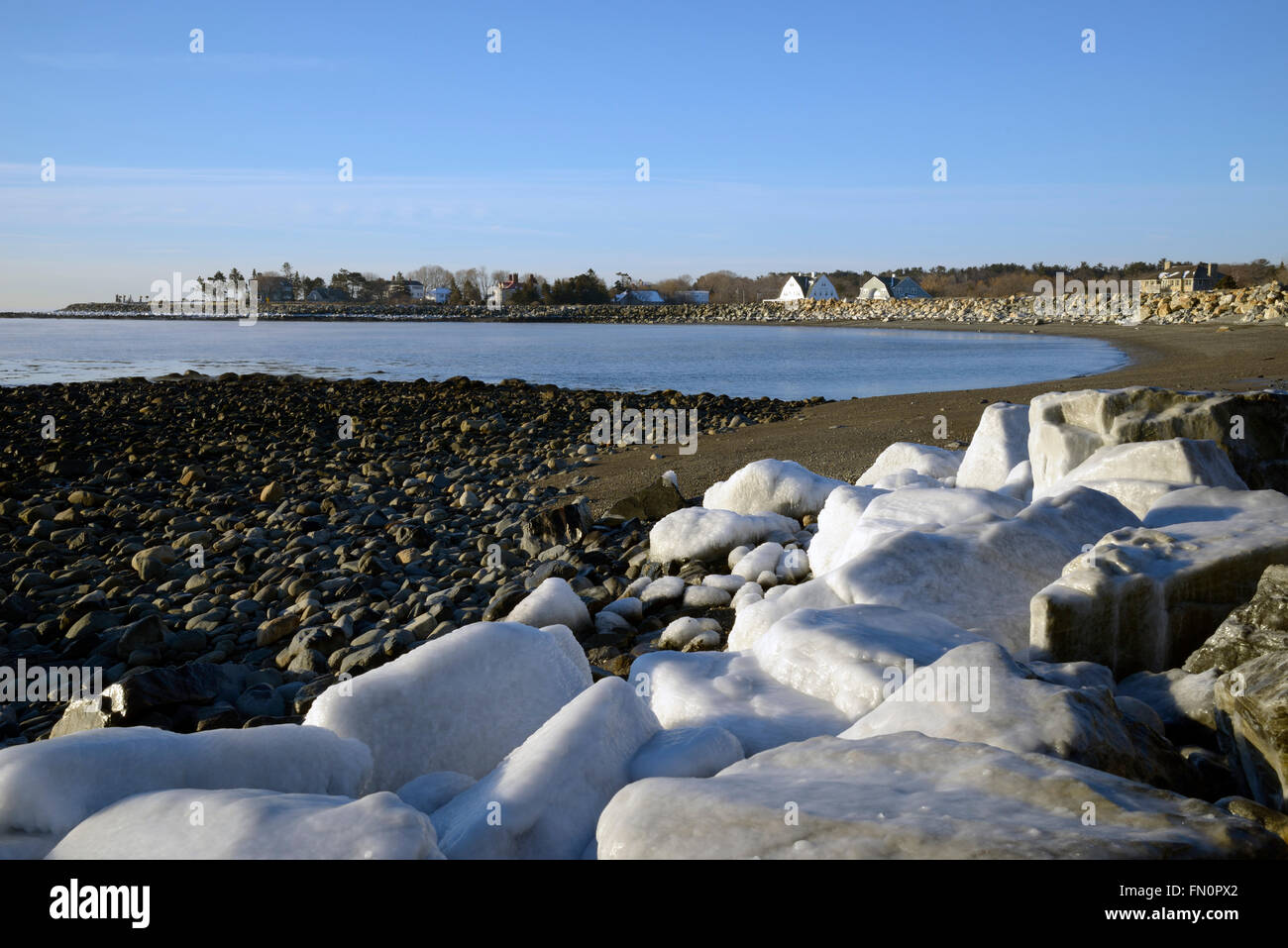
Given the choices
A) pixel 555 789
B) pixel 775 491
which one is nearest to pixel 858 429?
pixel 775 491

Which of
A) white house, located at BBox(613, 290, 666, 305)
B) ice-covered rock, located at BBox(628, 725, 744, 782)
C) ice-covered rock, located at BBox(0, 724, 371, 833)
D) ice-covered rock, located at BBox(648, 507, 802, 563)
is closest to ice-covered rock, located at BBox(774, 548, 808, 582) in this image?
ice-covered rock, located at BBox(648, 507, 802, 563)

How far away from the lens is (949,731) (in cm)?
301

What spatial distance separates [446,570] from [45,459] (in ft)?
29.0

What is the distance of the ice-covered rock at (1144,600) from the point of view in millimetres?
4078

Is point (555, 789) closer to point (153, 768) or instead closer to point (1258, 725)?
point (153, 768)

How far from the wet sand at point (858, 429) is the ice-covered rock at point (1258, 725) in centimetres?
662

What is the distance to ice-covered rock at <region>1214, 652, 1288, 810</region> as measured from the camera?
2717 millimetres

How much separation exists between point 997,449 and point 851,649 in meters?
4.26

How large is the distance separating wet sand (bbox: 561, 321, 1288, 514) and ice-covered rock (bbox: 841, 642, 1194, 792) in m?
6.20

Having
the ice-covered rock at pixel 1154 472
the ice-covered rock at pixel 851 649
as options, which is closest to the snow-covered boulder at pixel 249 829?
the ice-covered rock at pixel 851 649

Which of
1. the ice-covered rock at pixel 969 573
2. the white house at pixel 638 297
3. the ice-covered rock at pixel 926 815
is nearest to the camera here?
the ice-covered rock at pixel 926 815

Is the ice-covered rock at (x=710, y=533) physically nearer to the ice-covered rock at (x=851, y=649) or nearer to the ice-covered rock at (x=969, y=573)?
the ice-covered rock at (x=969, y=573)
